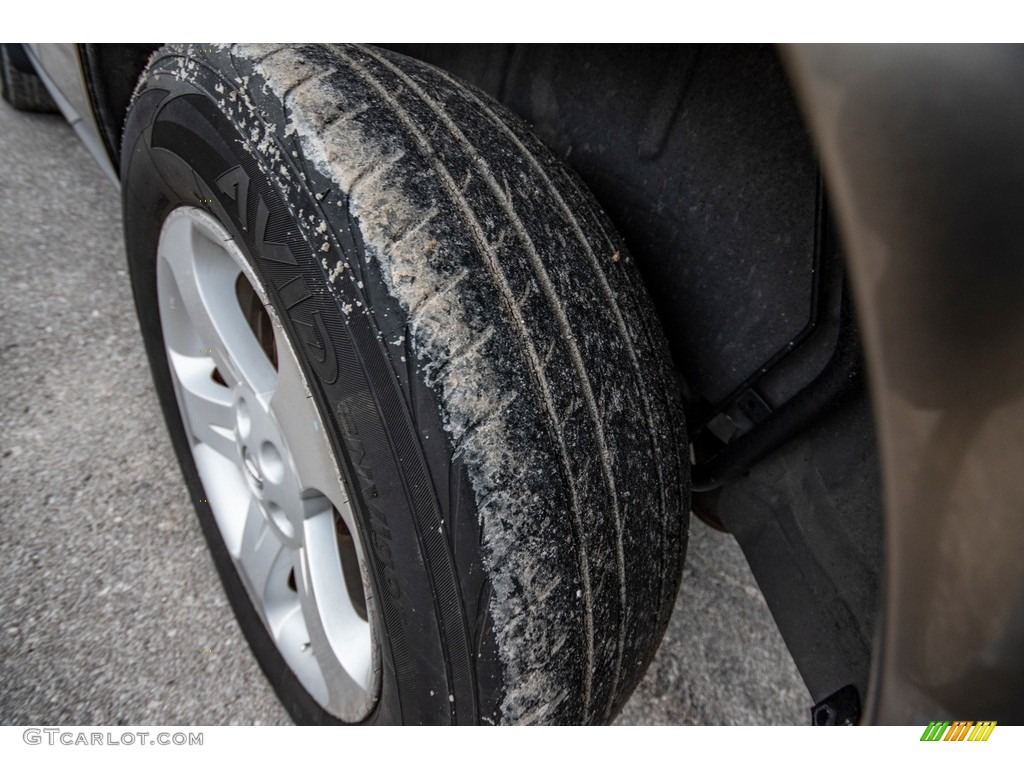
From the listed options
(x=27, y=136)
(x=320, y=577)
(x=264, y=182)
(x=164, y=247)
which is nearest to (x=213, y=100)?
(x=264, y=182)

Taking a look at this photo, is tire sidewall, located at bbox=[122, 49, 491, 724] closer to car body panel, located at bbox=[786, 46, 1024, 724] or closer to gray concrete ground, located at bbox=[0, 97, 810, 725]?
car body panel, located at bbox=[786, 46, 1024, 724]

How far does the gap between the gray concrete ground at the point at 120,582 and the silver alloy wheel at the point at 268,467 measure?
0.22 meters

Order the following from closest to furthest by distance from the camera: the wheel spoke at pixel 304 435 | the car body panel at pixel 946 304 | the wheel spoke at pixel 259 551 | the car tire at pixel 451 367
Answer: the car body panel at pixel 946 304
the car tire at pixel 451 367
the wheel spoke at pixel 304 435
the wheel spoke at pixel 259 551

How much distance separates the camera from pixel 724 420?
108cm

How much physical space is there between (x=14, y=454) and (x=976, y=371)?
188cm

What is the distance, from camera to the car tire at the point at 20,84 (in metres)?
2.57

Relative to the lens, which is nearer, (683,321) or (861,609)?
(861,609)

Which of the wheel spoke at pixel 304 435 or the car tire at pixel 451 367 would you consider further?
the wheel spoke at pixel 304 435

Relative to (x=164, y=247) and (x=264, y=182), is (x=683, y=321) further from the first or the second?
(x=164, y=247)

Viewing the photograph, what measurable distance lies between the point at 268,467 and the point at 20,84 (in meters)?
2.54
